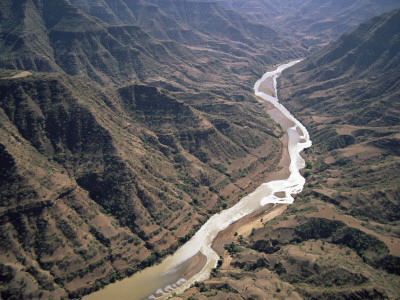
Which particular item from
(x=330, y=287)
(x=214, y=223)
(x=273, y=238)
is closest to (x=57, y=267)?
(x=214, y=223)

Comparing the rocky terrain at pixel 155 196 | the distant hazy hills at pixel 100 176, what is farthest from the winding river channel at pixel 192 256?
the distant hazy hills at pixel 100 176

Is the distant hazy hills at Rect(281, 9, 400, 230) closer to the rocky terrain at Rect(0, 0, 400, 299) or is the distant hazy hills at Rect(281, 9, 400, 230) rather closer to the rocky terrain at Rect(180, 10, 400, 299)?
the rocky terrain at Rect(180, 10, 400, 299)

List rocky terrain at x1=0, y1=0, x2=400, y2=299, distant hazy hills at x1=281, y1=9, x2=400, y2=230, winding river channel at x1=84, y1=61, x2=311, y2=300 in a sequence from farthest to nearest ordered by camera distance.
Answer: distant hazy hills at x1=281, y1=9, x2=400, y2=230 → winding river channel at x1=84, y1=61, x2=311, y2=300 → rocky terrain at x1=0, y1=0, x2=400, y2=299

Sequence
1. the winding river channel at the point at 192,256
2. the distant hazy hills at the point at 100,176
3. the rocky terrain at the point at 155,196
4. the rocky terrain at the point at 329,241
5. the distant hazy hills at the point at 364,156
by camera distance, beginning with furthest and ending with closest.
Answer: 1. the distant hazy hills at the point at 364,156
2. the winding river channel at the point at 192,256
3. the distant hazy hills at the point at 100,176
4. the rocky terrain at the point at 155,196
5. the rocky terrain at the point at 329,241

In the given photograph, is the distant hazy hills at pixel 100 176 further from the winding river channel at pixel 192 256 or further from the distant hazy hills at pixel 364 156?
the distant hazy hills at pixel 364 156

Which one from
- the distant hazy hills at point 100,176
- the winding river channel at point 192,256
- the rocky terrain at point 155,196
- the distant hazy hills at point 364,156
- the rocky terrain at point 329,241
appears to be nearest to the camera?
the rocky terrain at point 329,241

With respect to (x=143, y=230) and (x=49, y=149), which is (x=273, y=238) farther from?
(x=49, y=149)

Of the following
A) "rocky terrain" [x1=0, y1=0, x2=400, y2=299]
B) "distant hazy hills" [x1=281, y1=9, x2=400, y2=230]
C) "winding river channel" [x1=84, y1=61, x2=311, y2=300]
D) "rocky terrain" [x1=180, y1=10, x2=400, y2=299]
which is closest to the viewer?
"rocky terrain" [x1=180, y1=10, x2=400, y2=299]

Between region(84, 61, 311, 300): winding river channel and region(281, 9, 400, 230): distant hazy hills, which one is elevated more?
region(281, 9, 400, 230): distant hazy hills

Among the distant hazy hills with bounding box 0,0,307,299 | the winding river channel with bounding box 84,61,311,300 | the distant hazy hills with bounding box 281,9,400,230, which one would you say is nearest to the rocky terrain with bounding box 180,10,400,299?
the distant hazy hills with bounding box 281,9,400,230

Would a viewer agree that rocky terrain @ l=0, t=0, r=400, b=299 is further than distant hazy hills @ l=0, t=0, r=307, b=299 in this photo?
No

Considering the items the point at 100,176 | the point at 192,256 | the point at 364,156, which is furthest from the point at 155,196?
the point at 364,156
